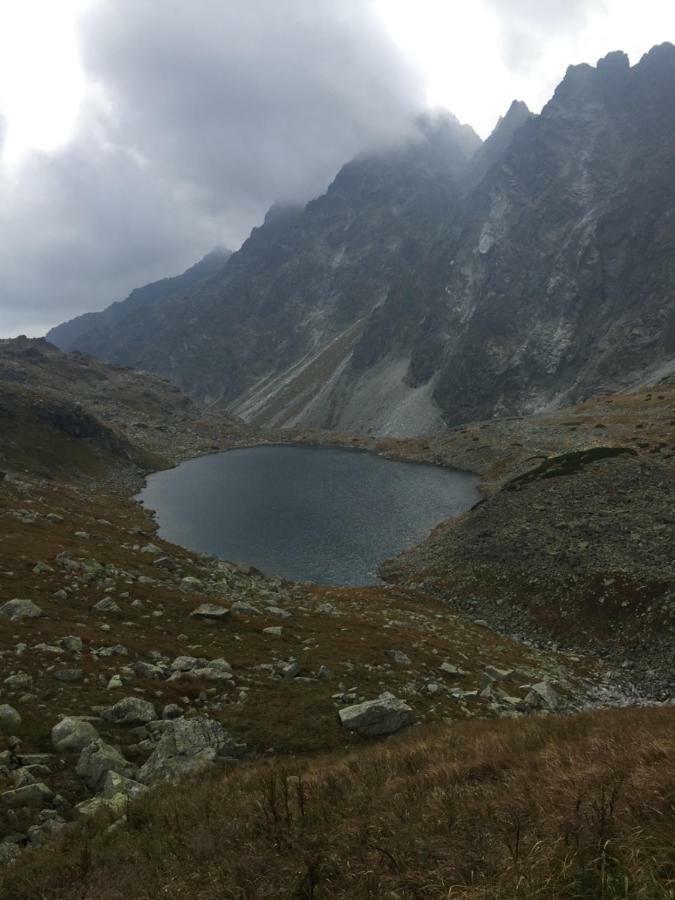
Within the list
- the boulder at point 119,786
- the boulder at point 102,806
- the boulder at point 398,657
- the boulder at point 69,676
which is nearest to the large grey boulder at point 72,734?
the boulder at point 119,786

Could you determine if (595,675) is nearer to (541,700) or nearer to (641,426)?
(541,700)

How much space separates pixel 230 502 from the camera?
9719 centimetres

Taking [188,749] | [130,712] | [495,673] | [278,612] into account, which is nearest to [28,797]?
[188,749]

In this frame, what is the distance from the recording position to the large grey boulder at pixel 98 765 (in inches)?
509

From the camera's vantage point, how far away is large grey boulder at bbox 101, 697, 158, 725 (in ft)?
51.7

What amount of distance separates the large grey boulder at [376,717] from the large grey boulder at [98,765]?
699 cm

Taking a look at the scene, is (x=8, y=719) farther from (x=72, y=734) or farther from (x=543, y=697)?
(x=543, y=697)

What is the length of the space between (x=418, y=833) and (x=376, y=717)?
10.6 metres

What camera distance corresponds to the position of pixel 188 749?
14719 millimetres

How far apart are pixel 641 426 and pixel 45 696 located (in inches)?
3902

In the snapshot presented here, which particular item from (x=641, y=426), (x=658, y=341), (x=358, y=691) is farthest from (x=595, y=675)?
(x=658, y=341)

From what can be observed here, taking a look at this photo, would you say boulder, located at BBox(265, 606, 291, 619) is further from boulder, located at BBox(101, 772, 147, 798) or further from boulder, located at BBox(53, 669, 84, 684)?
boulder, located at BBox(101, 772, 147, 798)

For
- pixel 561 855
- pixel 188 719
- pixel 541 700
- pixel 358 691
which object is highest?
pixel 561 855

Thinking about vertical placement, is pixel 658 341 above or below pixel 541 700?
above
